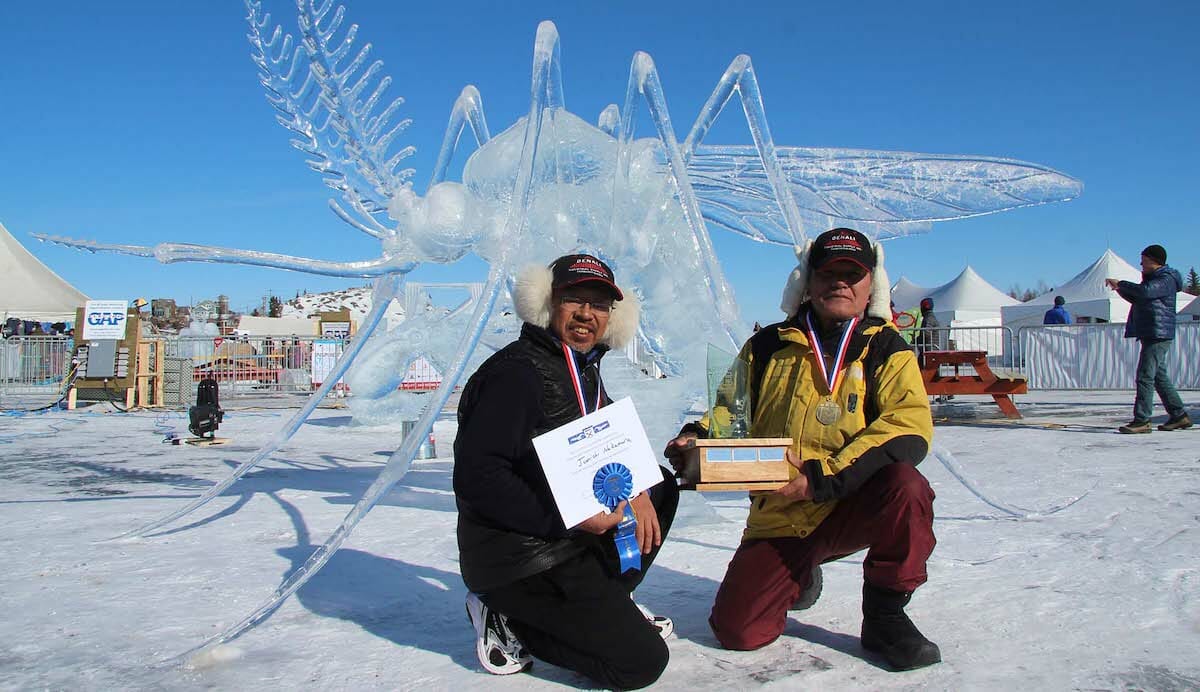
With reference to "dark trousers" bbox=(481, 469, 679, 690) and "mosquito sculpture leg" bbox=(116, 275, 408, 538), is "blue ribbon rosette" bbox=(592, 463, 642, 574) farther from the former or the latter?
"mosquito sculpture leg" bbox=(116, 275, 408, 538)

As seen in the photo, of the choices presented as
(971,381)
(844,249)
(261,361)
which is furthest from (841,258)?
(261,361)

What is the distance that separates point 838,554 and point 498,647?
108 cm

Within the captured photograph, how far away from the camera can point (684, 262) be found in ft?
14.0

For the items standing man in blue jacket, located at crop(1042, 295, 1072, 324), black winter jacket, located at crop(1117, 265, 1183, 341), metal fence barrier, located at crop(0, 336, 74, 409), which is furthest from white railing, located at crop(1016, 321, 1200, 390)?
metal fence barrier, located at crop(0, 336, 74, 409)

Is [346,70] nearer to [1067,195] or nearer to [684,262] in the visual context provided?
[684,262]

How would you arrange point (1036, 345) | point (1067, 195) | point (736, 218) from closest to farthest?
point (1067, 195), point (736, 218), point (1036, 345)

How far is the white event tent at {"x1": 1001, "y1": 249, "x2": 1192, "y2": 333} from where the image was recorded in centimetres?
2036

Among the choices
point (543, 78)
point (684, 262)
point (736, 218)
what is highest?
point (543, 78)

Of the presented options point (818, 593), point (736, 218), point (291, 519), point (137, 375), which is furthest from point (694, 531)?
point (137, 375)

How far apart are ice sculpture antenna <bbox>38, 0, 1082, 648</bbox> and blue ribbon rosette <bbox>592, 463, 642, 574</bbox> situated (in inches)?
46.3

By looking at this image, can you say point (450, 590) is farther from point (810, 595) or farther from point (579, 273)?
point (579, 273)

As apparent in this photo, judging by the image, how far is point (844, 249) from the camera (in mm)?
2367

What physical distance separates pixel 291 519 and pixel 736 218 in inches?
117

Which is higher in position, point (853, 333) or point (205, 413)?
point (853, 333)
